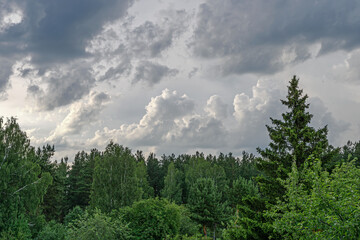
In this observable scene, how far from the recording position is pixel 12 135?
32.9 metres

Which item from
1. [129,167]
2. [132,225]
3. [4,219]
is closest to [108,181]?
[129,167]

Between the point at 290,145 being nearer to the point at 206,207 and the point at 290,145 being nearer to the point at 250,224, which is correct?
the point at 250,224

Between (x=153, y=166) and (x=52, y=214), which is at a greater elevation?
(x=153, y=166)

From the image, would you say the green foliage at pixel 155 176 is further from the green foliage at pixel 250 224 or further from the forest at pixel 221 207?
the green foliage at pixel 250 224

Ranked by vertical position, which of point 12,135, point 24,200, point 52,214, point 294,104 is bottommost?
point 52,214

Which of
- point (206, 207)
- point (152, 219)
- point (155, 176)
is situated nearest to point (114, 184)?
point (152, 219)

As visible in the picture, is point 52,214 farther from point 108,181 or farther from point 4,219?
point 4,219

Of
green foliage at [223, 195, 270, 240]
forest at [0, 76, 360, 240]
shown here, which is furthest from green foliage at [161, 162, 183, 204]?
green foliage at [223, 195, 270, 240]

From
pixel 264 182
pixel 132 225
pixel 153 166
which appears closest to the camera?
pixel 264 182

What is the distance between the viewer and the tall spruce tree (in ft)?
76.1

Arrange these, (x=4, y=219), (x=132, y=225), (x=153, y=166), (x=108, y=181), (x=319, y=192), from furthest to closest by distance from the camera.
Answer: (x=153, y=166), (x=108, y=181), (x=132, y=225), (x=4, y=219), (x=319, y=192)

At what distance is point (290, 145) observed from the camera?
2398cm

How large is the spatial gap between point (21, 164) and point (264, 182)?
2425 cm

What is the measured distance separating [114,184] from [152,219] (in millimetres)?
11937
